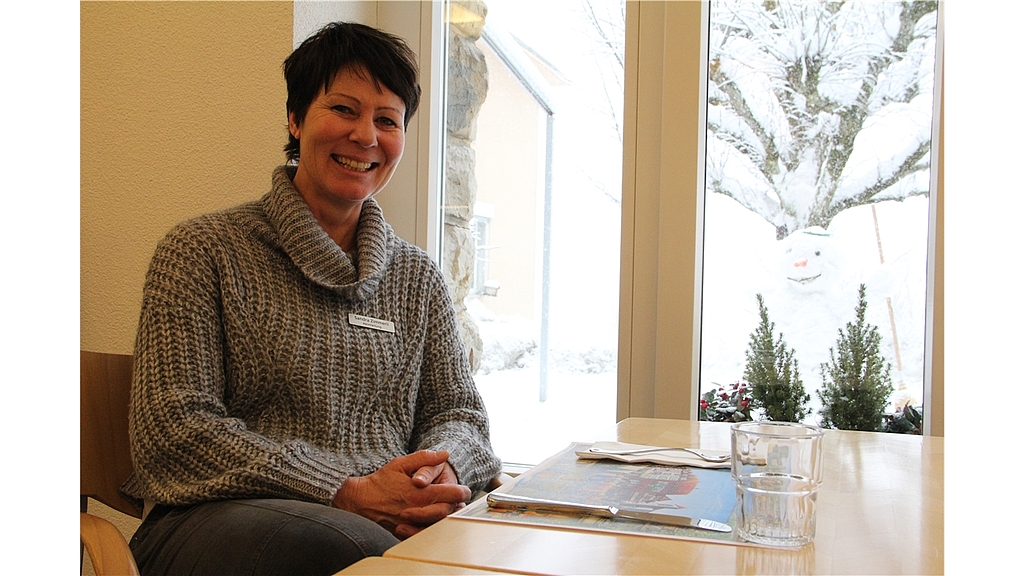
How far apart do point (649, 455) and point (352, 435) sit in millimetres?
576

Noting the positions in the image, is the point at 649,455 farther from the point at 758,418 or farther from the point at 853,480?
the point at 758,418

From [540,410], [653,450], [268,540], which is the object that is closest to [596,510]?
[653,450]

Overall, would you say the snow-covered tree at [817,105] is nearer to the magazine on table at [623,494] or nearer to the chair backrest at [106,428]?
the magazine on table at [623,494]

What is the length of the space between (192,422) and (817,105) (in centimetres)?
182

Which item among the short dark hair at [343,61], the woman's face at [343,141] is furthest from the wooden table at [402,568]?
the short dark hair at [343,61]

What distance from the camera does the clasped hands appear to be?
4.22 ft

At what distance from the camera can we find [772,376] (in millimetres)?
2332

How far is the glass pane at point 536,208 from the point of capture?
2.49 m

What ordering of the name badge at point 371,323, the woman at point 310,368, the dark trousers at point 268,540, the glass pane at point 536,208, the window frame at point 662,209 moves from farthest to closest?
the glass pane at point 536,208 → the window frame at point 662,209 → the name badge at point 371,323 → the woman at point 310,368 → the dark trousers at point 268,540

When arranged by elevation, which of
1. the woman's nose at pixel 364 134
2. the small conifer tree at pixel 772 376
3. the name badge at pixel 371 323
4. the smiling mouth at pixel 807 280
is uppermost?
the woman's nose at pixel 364 134

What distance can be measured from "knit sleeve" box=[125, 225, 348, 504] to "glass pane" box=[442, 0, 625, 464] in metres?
1.26

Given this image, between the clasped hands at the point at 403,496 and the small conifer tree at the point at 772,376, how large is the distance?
127 cm
